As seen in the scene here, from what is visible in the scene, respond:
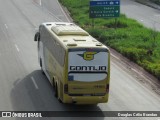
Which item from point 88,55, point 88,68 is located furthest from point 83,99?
point 88,55

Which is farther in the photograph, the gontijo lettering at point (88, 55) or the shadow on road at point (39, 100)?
the shadow on road at point (39, 100)

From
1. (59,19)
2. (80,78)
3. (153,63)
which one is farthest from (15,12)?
(80,78)

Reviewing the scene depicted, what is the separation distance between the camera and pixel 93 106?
2220cm

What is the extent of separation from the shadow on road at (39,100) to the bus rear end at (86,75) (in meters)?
0.97

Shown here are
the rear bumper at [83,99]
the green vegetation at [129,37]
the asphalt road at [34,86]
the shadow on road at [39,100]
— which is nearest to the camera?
the rear bumper at [83,99]

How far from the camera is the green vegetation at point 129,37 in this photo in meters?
31.7

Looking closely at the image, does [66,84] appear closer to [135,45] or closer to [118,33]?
[135,45]

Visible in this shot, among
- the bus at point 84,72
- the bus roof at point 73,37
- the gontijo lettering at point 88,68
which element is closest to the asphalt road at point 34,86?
the bus at point 84,72

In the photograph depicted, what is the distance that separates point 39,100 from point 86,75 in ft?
11.7

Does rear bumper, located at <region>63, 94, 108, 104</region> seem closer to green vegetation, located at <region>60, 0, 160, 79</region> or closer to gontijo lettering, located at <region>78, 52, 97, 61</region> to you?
gontijo lettering, located at <region>78, 52, 97, 61</region>

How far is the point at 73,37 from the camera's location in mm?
23172

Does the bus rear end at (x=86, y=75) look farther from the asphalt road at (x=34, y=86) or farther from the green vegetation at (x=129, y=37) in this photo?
the green vegetation at (x=129, y=37)

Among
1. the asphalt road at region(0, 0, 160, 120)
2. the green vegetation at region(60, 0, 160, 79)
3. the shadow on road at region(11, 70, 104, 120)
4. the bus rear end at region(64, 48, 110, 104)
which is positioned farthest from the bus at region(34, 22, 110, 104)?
the green vegetation at region(60, 0, 160, 79)

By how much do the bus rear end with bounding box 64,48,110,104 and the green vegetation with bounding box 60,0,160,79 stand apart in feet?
26.0
